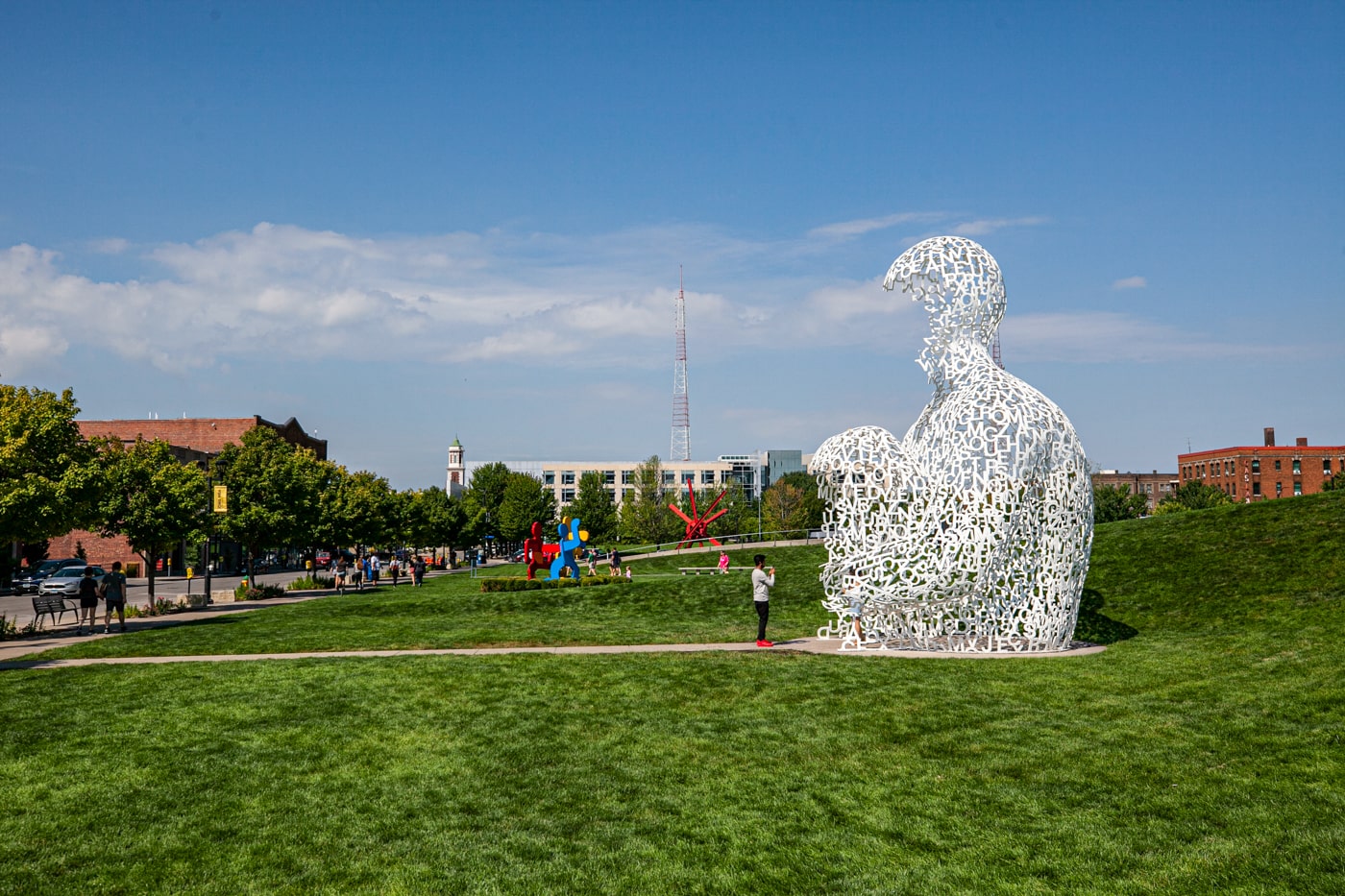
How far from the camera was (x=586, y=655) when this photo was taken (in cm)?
1538

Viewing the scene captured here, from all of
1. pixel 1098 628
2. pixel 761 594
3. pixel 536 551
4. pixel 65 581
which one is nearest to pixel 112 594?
pixel 761 594

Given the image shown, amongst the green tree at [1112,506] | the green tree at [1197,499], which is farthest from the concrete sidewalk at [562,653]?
the green tree at [1197,499]

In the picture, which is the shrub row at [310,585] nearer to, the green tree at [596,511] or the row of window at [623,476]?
the green tree at [596,511]

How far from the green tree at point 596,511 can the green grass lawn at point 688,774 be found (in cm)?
5602

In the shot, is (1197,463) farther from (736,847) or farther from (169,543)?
(736,847)

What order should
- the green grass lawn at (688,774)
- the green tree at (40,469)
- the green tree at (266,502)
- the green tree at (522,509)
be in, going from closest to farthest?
1. the green grass lawn at (688,774)
2. the green tree at (40,469)
3. the green tree at (266,502)
4. the green tree at (522,509)

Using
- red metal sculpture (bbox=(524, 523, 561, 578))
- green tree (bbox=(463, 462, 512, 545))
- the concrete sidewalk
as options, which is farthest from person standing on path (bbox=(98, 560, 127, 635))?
green tree (bbox=(463, 462, 512, 545))

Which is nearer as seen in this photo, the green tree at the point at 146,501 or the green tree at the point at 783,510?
the green tree at the point at 146,501

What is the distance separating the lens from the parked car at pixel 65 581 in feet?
123

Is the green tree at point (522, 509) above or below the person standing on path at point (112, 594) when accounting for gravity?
above

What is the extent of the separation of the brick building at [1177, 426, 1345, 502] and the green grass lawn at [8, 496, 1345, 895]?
99319 millimetres

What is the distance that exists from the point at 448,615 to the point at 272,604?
8.86 m

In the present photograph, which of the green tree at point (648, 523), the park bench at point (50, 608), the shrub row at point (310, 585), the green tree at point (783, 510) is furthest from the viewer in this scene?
the green tree at point (648, 523)

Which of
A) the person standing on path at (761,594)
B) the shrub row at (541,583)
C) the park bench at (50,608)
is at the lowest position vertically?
the shrub row at (541,583)
